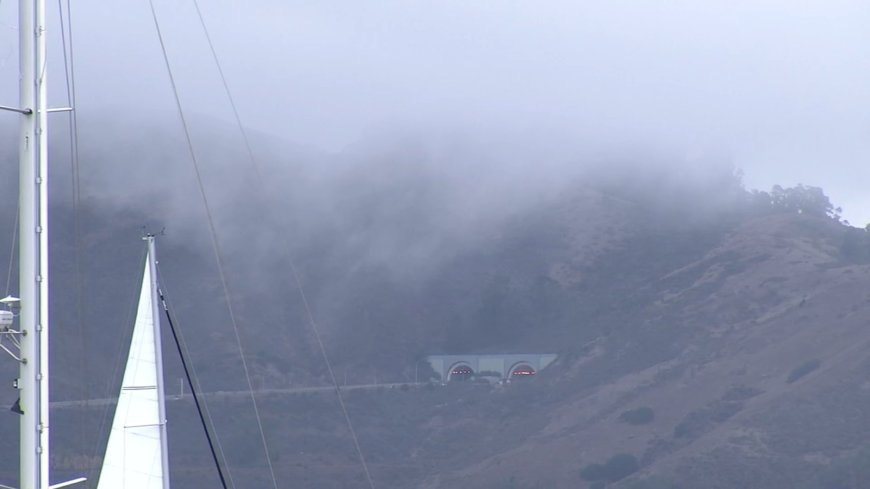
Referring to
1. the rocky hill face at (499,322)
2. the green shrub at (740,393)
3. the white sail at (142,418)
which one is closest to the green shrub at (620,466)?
the rocky hill face at (499,322)

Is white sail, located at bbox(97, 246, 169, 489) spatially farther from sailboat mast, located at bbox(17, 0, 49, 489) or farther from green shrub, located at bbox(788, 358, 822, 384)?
green shrub, located at bbox(788, 358, 822, 384)

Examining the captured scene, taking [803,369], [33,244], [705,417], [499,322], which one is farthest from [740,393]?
[33,244]

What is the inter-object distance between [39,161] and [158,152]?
9988 cm

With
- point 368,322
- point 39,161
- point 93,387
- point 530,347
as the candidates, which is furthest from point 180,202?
point 39,161

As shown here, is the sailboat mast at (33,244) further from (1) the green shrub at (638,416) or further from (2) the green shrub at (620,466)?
(1) the green shrub at (638,416)

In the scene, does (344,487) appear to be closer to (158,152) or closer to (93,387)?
(93,387)

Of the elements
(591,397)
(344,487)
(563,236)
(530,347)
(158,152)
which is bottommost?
(344,487)

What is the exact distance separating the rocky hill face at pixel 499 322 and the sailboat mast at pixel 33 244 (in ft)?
117

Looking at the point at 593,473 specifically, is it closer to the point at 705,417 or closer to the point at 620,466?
the point at 620,466

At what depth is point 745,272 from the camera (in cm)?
9169

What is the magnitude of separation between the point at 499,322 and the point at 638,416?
26235 mm

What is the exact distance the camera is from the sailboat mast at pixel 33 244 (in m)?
9.57

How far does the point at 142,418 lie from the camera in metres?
16.3

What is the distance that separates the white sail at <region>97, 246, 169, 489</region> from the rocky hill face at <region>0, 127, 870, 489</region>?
28785mm
